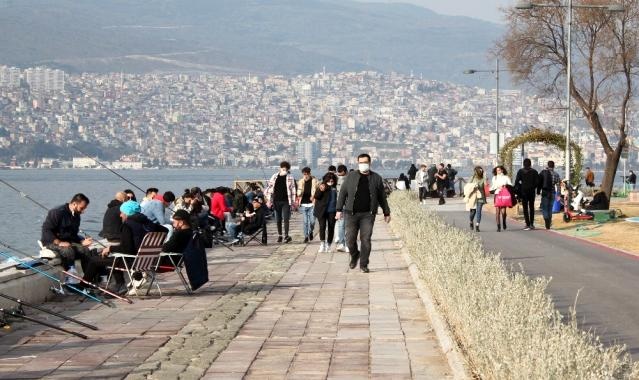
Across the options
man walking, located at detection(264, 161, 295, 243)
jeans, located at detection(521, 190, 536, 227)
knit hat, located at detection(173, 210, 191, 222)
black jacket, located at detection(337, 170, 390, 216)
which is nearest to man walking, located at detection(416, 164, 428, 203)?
jeans, located at detection(521, 190, 536, 227)

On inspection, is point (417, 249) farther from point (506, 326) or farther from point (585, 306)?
point (506, 326)

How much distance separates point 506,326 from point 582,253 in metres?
15.1

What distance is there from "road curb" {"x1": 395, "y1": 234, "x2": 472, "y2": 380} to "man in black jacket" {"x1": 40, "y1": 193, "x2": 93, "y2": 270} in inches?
167

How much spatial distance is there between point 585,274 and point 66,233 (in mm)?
7228

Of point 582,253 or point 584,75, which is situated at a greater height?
point 584,75

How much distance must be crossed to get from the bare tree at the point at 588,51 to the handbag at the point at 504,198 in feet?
56.2

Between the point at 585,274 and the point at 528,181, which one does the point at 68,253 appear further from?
the point at 528,181

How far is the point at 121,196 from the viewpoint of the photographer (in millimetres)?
21359

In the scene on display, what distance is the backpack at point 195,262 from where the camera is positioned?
16.3m

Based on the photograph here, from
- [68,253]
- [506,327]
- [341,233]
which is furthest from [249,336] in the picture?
[341,233]

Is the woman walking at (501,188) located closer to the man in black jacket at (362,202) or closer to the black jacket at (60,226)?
the man in black jacket at (362,202)

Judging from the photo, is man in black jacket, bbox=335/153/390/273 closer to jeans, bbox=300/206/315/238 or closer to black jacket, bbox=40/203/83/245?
black jacket, bbox=40/203/83/245

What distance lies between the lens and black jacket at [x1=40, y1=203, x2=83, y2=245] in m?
17.1

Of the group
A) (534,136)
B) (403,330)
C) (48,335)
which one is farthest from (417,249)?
(534,136)
